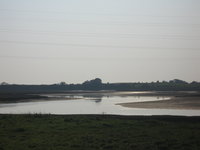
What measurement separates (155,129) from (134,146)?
22.1 feet

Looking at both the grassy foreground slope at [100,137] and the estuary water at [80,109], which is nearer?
the grassy foreground slope at [100,137]

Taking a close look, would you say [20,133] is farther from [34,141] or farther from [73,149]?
[73,149]

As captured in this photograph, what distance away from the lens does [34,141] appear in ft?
68.7

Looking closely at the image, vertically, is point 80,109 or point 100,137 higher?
point 80,109

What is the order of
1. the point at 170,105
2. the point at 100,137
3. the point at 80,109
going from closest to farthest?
1. the point at 100,137
2. the point at 80,109
3. the point at 170,105

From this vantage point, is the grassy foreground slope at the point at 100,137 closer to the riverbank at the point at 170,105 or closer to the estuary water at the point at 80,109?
the estuary water at the point at 80,109

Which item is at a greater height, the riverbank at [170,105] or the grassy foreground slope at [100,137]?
the riverbank at [170,105]

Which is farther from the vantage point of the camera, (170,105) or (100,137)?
(170,105)

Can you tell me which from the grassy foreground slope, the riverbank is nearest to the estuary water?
the riverbank

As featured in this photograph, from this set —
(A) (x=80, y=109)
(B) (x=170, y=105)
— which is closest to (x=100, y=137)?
(A) (x=80, y=109)

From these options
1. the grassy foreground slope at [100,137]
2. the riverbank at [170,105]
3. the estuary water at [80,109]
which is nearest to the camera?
the grassy foreground slope at [100,137]

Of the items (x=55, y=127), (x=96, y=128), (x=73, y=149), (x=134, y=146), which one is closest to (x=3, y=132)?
(x=55, y=127)

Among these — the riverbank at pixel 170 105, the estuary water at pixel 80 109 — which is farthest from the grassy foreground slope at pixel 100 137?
the riverbank at pixel 170 105

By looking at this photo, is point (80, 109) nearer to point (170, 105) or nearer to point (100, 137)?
point (170, 105)
